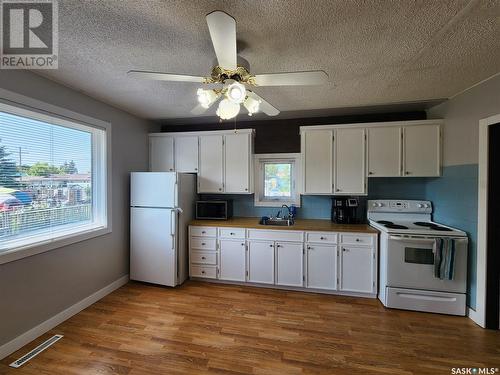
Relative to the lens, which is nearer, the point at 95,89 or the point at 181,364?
the point at 181,364

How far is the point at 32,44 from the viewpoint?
5.39 ft

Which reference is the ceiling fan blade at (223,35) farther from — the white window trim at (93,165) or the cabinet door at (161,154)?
the cabinet door at (161,154)

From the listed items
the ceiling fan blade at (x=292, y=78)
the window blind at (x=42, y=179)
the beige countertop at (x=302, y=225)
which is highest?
the ceiling fan blade at (x=292, y=78)

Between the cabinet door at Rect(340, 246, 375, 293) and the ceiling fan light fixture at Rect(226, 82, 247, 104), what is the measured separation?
7.75 feet

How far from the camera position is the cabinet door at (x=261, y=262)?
314 centimetres

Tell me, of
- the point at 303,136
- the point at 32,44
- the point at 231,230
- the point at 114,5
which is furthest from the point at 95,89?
the point at 303,136

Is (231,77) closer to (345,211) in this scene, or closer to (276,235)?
(276,235)

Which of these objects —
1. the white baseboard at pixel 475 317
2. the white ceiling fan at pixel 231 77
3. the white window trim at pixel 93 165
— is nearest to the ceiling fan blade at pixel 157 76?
the white ceiling fan at pixel 231 77

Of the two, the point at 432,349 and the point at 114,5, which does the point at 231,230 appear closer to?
the point at 432,349

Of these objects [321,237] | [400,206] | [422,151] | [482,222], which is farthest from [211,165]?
[482,222]

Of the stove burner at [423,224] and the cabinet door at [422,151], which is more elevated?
the cabinet door at [422,151]

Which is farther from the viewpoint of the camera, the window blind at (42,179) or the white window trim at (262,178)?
the white window trim at (262,178)

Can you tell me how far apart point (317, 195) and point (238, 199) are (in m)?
1.26

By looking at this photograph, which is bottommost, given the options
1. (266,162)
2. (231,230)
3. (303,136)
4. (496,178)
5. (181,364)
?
(181,364)
